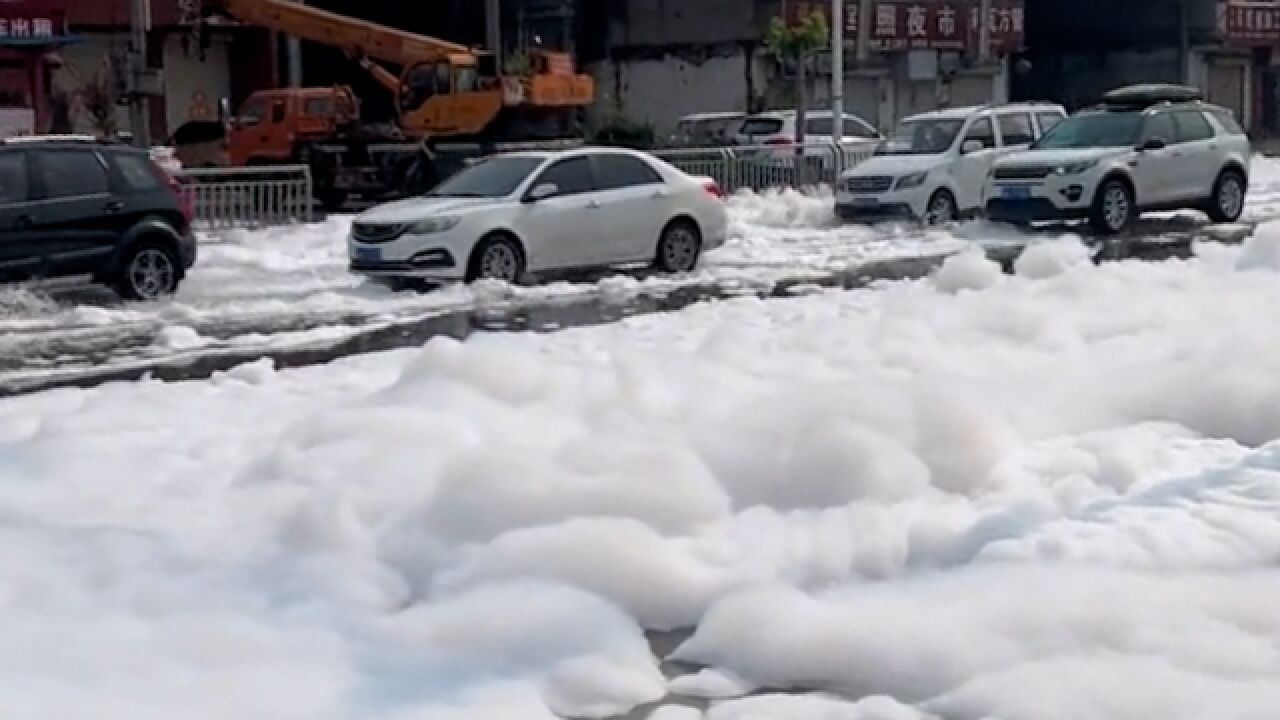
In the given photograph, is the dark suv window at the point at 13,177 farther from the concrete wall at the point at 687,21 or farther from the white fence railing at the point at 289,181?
the concrete wall at the point at 687,21

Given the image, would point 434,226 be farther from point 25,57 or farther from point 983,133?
point 25,57

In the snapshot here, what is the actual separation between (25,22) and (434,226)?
1508cm

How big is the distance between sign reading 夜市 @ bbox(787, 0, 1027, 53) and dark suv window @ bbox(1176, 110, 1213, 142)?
1913cm

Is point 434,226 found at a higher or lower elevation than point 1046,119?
lower

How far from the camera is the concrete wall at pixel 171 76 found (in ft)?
130

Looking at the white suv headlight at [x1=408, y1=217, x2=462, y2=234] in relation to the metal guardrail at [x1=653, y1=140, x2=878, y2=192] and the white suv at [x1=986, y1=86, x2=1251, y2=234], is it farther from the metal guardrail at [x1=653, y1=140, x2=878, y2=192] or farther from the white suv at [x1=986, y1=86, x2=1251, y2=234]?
the metal guardrail at [x1=653, y1=140, x2=878, y2=192]

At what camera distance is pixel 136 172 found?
62.9 ft

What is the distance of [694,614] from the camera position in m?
7.11

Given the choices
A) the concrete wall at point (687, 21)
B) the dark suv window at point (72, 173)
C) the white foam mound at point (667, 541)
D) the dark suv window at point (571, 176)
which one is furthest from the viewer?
the concrete wall at point (687, 21)

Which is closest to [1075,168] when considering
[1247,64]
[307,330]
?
[307,330]

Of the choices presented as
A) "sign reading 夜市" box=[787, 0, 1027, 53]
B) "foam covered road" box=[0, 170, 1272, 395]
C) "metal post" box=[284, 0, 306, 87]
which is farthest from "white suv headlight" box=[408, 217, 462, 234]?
"sign reading 夜市" box=[787, 0, 1027, 53]

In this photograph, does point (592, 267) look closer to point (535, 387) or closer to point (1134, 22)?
point (535, 387)

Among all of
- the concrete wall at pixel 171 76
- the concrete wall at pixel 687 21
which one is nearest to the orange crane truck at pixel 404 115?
the concrete wall at pixel 171 76

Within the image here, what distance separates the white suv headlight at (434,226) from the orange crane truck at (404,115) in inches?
497
